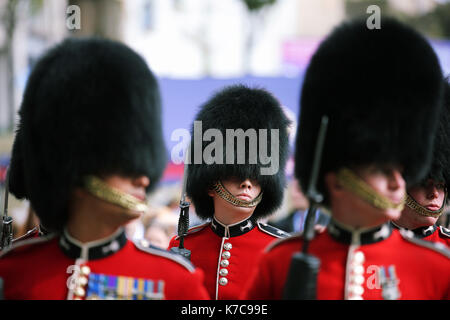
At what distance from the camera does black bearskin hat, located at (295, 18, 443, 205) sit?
2.03 meters

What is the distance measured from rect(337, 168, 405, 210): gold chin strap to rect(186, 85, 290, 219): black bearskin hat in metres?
1.26

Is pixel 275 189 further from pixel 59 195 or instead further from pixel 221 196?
pixel 59 195

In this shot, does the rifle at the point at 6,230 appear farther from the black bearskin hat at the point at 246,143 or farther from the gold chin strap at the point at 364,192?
the gold chin strap at the point at 364,192

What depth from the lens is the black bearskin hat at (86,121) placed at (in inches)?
80.4

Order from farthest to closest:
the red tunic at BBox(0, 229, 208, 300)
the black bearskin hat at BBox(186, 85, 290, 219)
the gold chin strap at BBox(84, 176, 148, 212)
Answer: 1. the black bearskin hat at BBox(186, 85, 290, 219)
2. the red tunic at BBox(0, 229, 208, 300)
3. the gold chin strap at BBox(84, 176, 148, 212)

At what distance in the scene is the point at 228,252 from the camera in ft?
10.6

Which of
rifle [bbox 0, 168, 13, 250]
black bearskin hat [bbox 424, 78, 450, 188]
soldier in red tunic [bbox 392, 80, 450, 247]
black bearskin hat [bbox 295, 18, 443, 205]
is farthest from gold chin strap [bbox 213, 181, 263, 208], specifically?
rifle [bbox 0, 168, 13, 250]

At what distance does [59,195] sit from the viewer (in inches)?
81.5

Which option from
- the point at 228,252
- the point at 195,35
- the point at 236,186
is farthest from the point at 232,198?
the point at 195,35

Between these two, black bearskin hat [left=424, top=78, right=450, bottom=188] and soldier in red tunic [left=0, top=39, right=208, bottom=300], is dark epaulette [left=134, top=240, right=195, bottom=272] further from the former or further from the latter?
black bearskin hat [left=424, top=78, right=450, bottom=188]

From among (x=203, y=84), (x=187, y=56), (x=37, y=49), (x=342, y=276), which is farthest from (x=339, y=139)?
(x=187, y=56)

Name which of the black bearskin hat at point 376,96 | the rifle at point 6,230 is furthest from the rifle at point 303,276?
the rifle at point 6,230

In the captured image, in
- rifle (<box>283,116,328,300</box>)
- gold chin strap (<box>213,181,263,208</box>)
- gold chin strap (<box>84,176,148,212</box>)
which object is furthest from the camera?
gold chin strap (<box>213,181,263,208</box>)

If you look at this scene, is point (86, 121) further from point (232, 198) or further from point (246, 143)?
point (246, 143)
